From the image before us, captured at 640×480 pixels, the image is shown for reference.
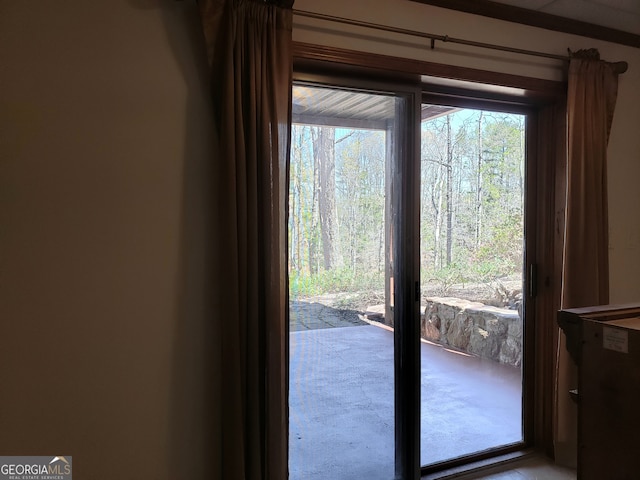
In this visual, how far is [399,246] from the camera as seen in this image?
223 cm

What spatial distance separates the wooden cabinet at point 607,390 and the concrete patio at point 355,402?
43.0 inches

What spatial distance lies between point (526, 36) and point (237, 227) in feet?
6.47

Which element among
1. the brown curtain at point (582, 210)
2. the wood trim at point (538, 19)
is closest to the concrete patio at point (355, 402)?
the brown curtain at point (582, 210)

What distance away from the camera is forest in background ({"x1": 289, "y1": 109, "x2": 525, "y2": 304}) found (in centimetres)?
207

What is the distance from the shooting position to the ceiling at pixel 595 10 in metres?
2.29

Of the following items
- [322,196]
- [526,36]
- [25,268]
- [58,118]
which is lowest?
[25,268]

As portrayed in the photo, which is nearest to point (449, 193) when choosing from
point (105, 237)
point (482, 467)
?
point (482, 467)

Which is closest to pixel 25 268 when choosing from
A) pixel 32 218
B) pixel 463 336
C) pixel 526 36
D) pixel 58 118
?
pixel 32 218

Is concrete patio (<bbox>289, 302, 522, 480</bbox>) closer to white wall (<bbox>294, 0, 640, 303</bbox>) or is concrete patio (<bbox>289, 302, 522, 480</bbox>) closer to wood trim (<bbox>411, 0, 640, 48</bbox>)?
white wall (<bbox>294, 0, 640, 303</bbox>)

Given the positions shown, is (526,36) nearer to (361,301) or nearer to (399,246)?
(399,246)

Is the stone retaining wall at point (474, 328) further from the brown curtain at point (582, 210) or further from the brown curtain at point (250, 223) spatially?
the brown curtain at point (250, 223)

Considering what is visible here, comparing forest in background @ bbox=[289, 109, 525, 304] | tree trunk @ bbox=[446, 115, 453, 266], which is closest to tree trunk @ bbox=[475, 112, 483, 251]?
forest in background @ bbox=[289, 109, 525, 304]

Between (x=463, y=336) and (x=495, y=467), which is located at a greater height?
(x=463, y=336)

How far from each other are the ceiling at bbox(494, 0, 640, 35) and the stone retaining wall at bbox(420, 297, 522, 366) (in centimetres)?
166
